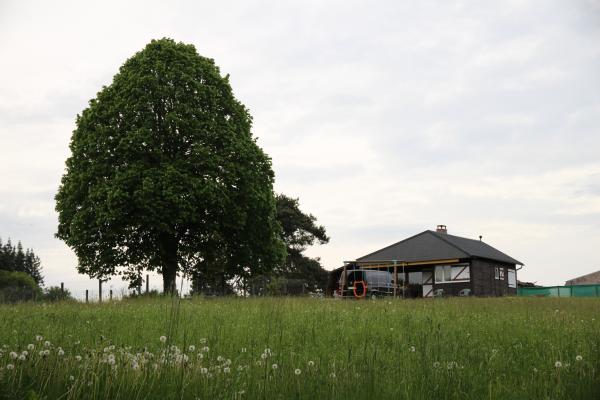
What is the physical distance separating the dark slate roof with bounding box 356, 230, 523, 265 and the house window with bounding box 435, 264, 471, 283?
49.3 inches

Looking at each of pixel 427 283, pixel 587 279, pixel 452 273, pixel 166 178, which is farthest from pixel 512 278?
pixel 166 178

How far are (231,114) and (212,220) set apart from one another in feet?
21.6

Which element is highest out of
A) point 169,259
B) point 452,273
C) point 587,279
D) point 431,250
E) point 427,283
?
point 431,250

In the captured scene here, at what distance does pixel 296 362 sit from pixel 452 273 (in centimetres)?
4546

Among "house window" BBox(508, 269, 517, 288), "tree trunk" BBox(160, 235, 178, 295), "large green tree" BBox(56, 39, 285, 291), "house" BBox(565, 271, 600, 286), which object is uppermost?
"large green tree" BBox(56, 39, 285, 291)

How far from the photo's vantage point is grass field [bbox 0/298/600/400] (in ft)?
15.8

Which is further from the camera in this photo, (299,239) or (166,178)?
(299,239)

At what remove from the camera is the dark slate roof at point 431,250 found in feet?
166

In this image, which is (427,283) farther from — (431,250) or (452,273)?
(431,250)

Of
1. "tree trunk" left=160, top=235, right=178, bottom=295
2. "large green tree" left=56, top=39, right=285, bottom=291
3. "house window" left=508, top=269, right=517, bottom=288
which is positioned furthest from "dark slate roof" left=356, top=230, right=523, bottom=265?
"tree trunk" left=160, top=235, right=178, bottom=295

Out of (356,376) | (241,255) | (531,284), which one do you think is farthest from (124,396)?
(531,284)

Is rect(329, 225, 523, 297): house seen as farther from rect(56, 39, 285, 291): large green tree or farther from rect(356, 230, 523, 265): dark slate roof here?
rect(56, 39, 285, 291): large green tree

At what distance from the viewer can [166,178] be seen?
28281mm

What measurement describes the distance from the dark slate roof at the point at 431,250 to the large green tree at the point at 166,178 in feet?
71.0
